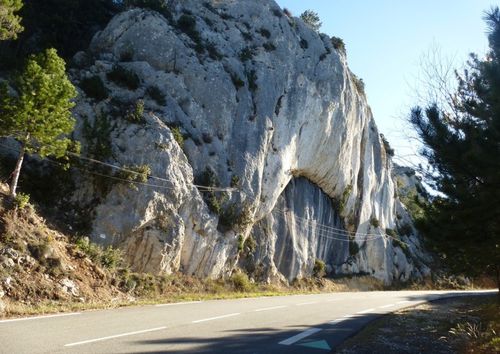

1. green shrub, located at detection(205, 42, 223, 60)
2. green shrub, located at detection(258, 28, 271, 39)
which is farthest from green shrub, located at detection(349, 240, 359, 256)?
green shrub, located at detection(205, 42, 223, 60)

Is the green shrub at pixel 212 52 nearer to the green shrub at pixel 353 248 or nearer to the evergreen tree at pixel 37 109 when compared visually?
the evergreen tree at pixel 37 109

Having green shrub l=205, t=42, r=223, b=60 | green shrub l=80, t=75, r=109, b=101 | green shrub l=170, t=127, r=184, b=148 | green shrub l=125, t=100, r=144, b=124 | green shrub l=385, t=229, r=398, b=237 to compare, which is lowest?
green shrub l=385, t=229, r=398, b=237

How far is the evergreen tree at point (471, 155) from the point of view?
8688 mm

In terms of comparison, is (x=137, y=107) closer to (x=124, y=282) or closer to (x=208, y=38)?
(x=124, y=282)

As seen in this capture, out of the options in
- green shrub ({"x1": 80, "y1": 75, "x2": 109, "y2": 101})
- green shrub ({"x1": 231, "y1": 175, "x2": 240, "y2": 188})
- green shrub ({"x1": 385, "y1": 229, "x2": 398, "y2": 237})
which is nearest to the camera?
green shrub ({"x1": 80, "y1": 75, "x2": 109, "y2": 101})

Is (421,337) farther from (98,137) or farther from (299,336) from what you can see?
(98,137)

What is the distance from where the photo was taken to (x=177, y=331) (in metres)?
8.64

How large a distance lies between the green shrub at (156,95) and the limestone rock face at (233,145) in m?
0.07

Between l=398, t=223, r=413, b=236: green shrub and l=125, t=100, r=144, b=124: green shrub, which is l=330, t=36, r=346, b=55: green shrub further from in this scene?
l=125, t=100, r=144, b=124: green shrub

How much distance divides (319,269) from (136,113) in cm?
1863

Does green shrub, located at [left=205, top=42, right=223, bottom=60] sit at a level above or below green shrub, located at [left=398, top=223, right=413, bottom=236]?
above

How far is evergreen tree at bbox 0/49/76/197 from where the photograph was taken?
14195mm

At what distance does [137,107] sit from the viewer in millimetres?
Answer: 20594

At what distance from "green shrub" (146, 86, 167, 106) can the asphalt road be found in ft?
42.8
